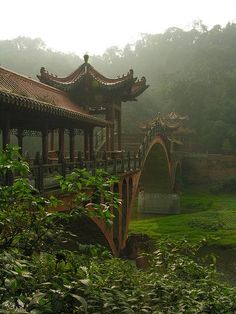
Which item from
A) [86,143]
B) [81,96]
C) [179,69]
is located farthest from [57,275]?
[179,69]

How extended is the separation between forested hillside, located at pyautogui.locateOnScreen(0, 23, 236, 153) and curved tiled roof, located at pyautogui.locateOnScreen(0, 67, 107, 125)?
134ft

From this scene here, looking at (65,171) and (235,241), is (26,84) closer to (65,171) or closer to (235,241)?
(65,171)

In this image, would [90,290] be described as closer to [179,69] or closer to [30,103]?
[30,103]

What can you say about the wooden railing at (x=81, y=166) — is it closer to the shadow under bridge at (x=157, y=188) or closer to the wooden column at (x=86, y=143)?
the wooden column at (x=86, y=143)

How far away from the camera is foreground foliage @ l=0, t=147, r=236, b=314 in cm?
275

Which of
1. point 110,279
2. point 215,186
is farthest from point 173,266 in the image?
point 215,186

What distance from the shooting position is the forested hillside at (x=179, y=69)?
194ft

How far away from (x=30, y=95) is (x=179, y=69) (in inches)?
2715

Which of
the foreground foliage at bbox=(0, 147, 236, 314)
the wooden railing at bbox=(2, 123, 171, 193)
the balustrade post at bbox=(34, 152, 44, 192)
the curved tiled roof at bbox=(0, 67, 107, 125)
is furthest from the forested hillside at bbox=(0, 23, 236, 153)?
the foreground foliage at bbox=(0, 147, 236, 314)

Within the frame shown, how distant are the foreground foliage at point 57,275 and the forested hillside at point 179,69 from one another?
1983 inches

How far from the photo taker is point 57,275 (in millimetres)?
3098

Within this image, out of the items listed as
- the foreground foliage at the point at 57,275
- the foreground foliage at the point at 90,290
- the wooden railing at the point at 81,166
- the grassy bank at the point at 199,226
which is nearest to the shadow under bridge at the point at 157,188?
the grassy bank at the point at 199,226

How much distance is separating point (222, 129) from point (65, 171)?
4784 centimetres

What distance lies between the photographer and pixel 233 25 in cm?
9056
